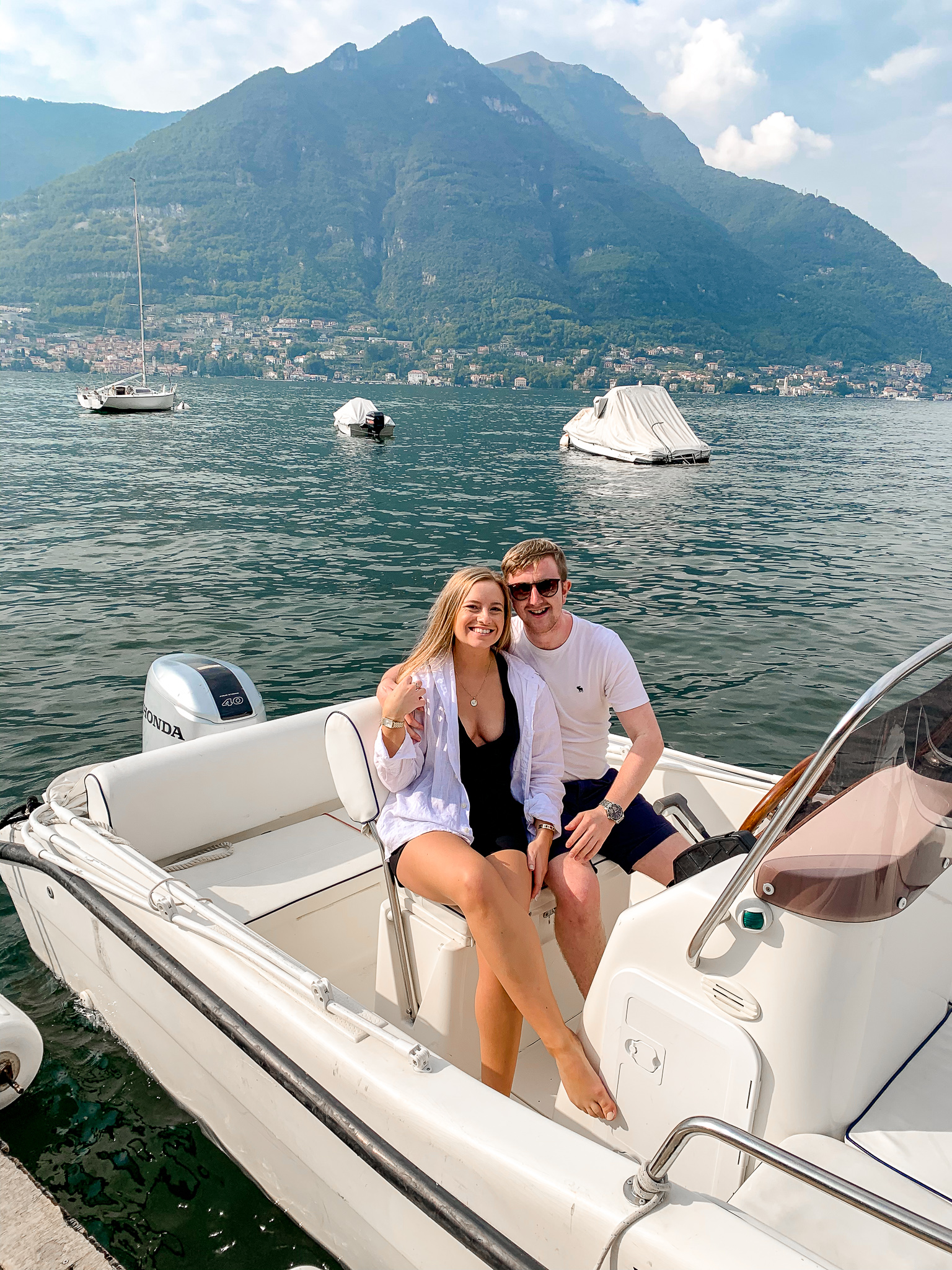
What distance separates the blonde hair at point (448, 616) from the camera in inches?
109

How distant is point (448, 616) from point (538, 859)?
2.75ft

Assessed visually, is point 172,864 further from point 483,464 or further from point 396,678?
point 483,464

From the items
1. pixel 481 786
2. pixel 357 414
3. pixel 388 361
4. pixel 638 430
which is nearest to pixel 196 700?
pixel 481 786

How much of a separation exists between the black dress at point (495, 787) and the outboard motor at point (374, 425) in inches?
1356

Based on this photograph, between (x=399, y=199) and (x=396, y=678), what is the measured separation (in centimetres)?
20684

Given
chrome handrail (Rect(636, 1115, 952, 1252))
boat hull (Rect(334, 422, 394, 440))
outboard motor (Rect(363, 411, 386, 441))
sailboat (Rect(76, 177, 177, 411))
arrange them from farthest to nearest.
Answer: sailboat (Rect(76, 177, 177, 411)), boat hull (Rect(334, 422, 394, 440)), outboard motor (Rect(363, 411, 386, 441)), chrome handrail (Rect(636, 1115, 952, 1252))

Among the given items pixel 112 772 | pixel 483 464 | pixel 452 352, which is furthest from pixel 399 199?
pixel 112 772

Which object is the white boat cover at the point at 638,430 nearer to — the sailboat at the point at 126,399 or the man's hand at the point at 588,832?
the sailboat at the point at 126,399

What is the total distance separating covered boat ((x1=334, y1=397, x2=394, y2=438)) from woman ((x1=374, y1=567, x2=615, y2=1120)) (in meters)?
34.3

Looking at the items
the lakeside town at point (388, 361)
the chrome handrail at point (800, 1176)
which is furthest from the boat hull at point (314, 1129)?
the lakeside town at point (388, 361)

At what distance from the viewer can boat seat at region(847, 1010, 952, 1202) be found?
5.90 feet

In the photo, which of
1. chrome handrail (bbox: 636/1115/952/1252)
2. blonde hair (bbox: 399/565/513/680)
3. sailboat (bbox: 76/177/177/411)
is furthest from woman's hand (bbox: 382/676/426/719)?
sailboat (bbox: 76/177/177/411)

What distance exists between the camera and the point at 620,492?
2431 centimetres

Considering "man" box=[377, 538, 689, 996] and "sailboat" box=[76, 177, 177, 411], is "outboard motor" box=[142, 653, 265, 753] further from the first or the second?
"sailboat" box=[76, 177, 177, 411]
